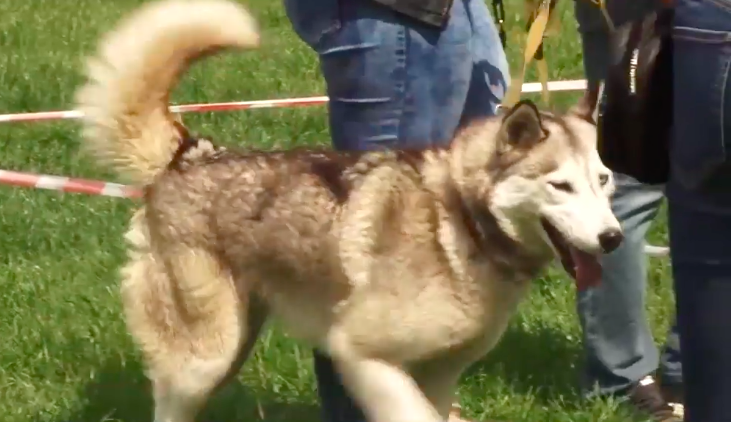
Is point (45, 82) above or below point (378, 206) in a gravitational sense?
below

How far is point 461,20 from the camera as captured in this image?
300 centimetres

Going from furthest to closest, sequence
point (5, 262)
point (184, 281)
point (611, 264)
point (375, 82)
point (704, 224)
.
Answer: point (5, 262), point (611, 264), point (184, 281), point (375, 82), point (704, 224)

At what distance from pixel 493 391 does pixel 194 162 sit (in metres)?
1.24

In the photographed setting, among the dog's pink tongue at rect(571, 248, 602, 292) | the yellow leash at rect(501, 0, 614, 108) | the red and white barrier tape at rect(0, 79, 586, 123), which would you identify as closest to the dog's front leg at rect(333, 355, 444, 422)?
the dog's pink tongue at rect(571, 248, 602, 292)

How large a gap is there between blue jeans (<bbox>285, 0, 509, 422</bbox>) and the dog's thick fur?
8cm

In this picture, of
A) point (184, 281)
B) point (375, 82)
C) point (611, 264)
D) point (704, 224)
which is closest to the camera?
point (704, 224)

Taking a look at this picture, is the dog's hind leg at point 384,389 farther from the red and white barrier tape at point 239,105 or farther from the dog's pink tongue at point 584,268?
the red and white barrier tape at point 239,105

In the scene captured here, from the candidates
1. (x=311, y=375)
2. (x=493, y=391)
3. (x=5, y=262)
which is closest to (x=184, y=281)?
(x=311, y=375)

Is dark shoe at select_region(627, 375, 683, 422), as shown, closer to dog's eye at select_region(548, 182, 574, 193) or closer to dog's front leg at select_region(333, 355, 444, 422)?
dog's front leg at select_region(333, 355, 444, 422)

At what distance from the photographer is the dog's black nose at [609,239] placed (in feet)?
8.81

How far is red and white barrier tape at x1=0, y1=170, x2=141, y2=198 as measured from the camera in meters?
5.13

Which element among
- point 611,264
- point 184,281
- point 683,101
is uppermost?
point 683,101

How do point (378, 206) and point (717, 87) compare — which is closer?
point (717, 87)

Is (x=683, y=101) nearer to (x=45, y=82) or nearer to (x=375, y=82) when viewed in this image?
(x=375, y=82)
